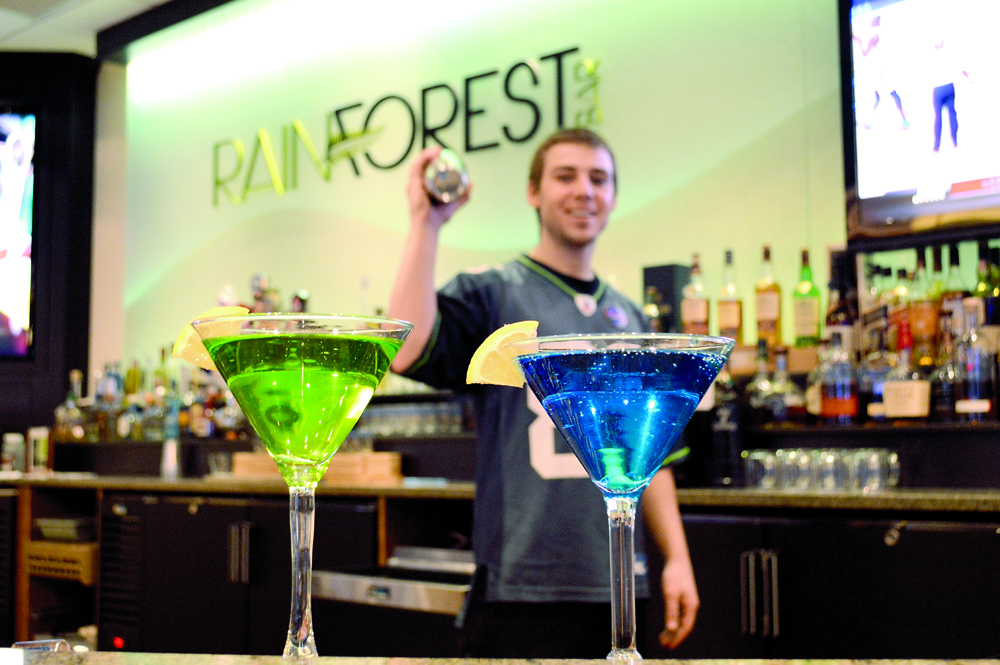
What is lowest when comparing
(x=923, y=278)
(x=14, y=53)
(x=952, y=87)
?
(x=923, y=278)

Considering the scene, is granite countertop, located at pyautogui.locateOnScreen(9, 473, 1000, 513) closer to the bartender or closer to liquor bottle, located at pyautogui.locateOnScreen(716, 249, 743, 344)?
the bartender

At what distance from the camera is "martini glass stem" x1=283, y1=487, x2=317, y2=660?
68 cm

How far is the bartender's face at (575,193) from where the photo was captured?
6.59 ft

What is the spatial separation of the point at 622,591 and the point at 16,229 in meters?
5.48

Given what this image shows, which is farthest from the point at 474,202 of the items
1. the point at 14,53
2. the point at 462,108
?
the point at 14,53

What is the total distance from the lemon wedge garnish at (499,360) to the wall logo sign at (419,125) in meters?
3.09

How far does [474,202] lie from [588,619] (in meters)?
2.62

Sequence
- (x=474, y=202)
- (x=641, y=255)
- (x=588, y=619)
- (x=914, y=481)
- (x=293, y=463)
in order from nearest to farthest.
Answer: (x=293, y=463) → (x=588, y=619) → (x=914, y=481) → (x=641, y=255) → (x=474, y=202)

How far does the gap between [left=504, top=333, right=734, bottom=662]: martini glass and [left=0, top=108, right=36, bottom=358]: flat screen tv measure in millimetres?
5227

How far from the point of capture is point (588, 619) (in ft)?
6.03

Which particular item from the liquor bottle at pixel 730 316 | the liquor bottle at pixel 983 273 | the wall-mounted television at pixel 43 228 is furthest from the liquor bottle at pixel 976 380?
the wall-mounted television at pixel 43 228

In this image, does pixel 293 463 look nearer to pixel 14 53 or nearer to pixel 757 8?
pixel 757 8

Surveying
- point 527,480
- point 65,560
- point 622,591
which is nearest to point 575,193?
point 527,480

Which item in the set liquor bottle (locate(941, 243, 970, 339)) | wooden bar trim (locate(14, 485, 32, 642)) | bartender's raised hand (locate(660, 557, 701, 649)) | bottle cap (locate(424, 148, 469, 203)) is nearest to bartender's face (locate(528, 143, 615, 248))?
bottle cap (locate(424, 148, 469, 203))
